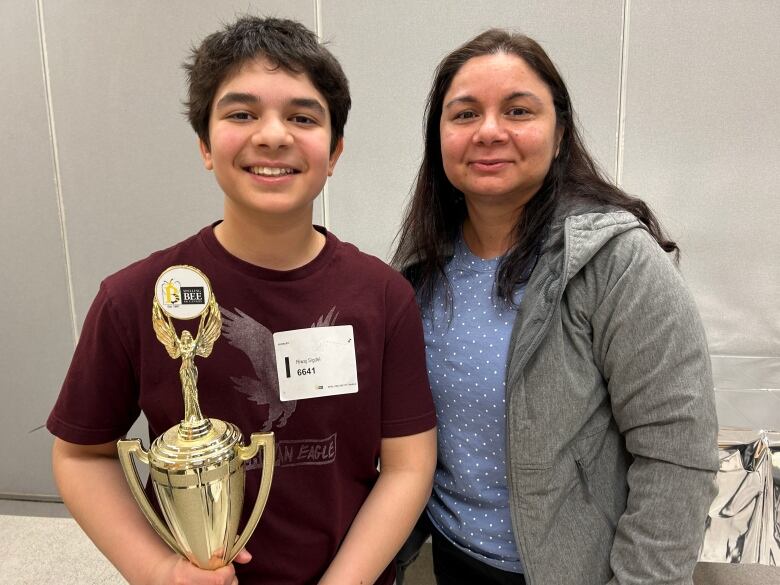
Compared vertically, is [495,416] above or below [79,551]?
above

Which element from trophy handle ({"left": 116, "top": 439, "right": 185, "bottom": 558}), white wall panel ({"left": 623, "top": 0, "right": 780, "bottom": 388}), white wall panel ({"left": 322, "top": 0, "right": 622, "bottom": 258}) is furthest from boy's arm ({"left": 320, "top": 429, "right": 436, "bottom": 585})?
white wall panel ({"left": 623, "top": 0, "right": 780, "bottom": 388})

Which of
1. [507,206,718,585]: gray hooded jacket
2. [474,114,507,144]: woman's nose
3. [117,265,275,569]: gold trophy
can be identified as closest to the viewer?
[117,265,275,569]: gold trophy

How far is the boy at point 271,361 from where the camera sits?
80 centimetres

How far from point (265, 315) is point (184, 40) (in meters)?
1.91

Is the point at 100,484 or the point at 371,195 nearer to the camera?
the point at 100,484

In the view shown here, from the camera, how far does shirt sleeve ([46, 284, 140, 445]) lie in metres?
0.79

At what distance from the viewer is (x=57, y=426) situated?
800 mm

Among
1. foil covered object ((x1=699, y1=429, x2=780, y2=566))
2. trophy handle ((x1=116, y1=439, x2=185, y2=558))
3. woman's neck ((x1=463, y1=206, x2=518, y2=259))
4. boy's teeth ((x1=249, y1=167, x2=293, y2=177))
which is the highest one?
boy's teeth ((x1=249, y1=167, x2=293, y2=177))

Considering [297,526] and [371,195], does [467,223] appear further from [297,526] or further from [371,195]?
[371,195]

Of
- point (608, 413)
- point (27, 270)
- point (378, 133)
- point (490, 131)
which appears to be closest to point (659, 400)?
point (608, 413)

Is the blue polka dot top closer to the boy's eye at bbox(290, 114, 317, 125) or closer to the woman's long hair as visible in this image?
the woman's long hair

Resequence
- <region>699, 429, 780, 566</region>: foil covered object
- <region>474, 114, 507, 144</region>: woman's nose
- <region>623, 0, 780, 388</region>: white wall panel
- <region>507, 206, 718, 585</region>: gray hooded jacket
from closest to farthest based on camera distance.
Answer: <region>507, 206, 718, 585</region>: gray hooded jacket, <region>474, 114, 507, 144</region>: woman's nose, <region>699, 429, 780, 566</region>: foil covered object, <region>623, 0, 780, 388</region>: white wall panel

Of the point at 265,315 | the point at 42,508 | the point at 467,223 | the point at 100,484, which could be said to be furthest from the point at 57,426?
the point at 42,508

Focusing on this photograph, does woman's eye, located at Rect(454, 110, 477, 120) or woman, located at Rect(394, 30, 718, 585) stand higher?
woman's eye, located at Rect(454, 110, 477, 120)
